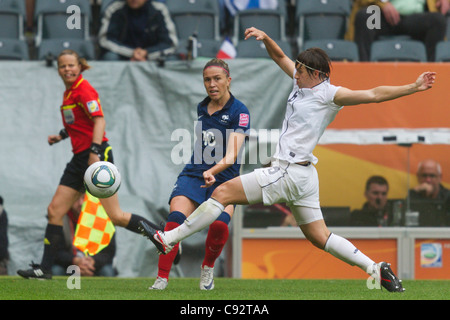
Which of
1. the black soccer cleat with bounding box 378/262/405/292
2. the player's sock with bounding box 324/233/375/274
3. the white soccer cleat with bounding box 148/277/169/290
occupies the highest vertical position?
the player's sock with bounding box 324/233/375/274

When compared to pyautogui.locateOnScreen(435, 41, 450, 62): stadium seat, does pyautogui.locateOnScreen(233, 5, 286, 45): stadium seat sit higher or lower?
higher

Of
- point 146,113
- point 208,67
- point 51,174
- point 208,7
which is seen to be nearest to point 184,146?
point 146,113

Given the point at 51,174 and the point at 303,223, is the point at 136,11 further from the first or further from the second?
the point at 303,223

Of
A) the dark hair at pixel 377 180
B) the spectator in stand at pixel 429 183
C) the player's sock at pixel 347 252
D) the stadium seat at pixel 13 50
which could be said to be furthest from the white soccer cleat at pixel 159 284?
the stadium seat at pixel 13 50

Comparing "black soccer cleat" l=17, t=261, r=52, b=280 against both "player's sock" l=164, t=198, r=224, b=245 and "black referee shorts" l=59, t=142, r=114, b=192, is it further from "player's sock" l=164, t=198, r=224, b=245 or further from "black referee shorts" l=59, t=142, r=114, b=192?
"player's sock" l=164, t=198, r=224, b=245

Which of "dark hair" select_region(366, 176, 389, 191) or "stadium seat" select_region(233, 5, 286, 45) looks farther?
"stadium seat" select_region(233, 5, 286, 45)

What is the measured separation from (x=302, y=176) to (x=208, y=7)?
21.6 feet

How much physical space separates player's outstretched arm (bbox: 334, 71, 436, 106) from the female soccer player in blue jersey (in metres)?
0.93

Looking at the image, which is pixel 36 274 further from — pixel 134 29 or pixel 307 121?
pixel 134 29

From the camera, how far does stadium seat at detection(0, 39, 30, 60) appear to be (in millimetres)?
11320

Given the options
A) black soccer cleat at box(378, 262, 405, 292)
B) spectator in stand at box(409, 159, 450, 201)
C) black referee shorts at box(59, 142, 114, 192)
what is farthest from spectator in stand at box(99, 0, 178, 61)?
black soccer cleat at box(378, 262, 405, 292)

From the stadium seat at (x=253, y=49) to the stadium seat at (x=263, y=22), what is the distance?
0.44 meters

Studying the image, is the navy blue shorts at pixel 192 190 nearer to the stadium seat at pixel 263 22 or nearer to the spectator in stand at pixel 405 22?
the spectator in stand at pixel 405 22

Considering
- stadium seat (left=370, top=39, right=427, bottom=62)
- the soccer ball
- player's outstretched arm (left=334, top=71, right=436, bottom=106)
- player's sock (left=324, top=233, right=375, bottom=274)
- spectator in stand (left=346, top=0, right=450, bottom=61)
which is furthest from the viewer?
spectator in stand (left=346, top=0, right=450, bottom=61)
